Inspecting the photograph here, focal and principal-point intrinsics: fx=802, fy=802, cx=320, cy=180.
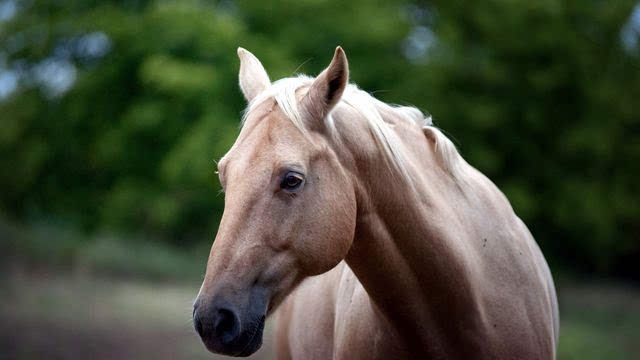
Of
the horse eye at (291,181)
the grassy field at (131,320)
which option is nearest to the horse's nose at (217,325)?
the horse eye at (291,181)

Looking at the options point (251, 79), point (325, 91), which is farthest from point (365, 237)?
point (251, 79)

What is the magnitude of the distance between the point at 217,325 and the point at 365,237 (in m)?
0.60

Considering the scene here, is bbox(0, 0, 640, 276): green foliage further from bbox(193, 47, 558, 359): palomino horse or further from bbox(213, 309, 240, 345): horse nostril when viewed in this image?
bbox(213, 309, 240, 345): horse nostril

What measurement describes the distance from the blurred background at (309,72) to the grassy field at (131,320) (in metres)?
0.03

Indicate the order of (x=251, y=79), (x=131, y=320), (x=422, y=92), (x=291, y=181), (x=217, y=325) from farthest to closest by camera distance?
1. (x=131, y=320)
2. (x=422, y=92)
3. (x=251, y=79)
4. (x=291, y=181)
5. (x=217, y=325)

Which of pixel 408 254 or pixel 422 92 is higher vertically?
pixel 408 254

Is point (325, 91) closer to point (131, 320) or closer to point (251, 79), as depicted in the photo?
point (251, 79)

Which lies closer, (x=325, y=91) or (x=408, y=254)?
(x=325, y=91)

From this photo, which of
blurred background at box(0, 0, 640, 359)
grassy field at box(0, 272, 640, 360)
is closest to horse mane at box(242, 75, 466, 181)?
blurred background at box(0, 0, 640, 359)

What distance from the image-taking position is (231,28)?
7.64 m

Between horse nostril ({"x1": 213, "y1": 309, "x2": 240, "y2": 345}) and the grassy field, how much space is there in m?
5.57

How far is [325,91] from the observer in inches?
96.9

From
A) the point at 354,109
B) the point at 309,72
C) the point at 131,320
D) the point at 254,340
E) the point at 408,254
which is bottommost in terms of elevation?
the point at 131,320

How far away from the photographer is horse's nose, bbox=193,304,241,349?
88.4 inches
